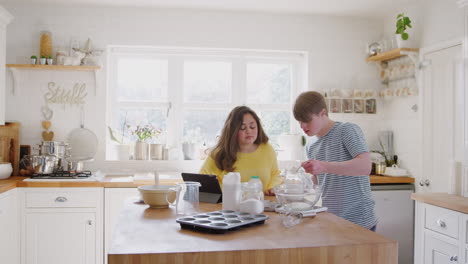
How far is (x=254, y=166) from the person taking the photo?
2699mm

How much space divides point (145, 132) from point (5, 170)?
4.09 ft

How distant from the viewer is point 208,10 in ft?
14.1

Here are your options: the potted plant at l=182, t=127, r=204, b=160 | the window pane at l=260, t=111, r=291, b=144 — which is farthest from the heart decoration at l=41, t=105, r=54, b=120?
the window pane at l=260, t=111, r=291, b=144

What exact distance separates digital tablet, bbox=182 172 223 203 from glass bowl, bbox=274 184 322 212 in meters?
0.42

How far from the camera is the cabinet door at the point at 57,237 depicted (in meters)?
3.58

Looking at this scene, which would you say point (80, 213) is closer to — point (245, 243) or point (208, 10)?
point (208, 10)

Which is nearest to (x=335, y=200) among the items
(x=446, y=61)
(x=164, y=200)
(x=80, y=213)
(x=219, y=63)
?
(x=164, y=200)

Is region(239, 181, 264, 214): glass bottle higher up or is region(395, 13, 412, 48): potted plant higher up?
region(395, 13, 412, 48): potted plant

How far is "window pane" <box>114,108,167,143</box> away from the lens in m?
4.36

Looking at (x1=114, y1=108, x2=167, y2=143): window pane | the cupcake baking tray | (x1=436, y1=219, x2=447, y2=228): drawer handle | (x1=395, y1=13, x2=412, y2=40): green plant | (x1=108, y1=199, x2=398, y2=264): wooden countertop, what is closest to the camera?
(x1=108, y1=199, x2=398, y2=264): wooden countertop

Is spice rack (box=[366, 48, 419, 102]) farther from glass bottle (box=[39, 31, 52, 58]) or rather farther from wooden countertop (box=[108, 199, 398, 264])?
glass bottle (box=[39, 31, 52, 58])

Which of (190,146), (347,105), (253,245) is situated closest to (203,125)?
(190,146)

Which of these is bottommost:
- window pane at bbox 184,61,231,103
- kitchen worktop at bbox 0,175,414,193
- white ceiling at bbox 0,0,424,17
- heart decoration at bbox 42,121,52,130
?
kitchen worktop at bbox 0,175,414,193

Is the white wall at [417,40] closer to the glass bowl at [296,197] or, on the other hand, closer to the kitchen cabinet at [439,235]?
the kitchen cabinet at [439,235]
